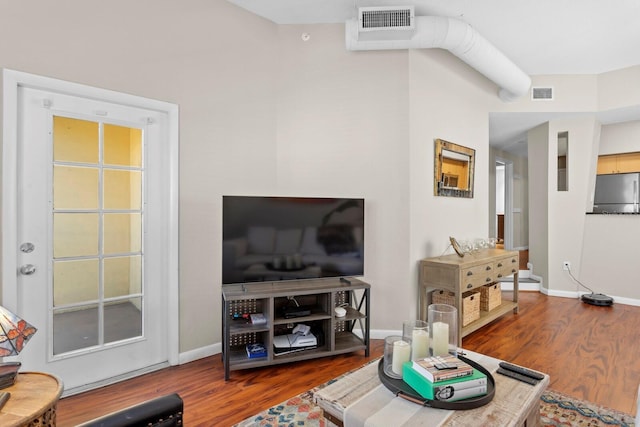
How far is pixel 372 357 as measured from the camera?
2.79 metres

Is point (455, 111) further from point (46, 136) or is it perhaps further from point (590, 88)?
point (46, 136)

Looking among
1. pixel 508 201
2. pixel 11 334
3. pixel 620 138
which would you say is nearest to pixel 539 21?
pixel 620 138

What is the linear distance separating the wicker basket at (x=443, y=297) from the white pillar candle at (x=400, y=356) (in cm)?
183

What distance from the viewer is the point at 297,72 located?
3184 millimetres

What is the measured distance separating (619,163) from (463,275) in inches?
164

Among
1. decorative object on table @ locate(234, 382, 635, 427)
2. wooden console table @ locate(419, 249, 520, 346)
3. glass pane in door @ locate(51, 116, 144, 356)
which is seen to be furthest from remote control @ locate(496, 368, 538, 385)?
glass pane in door @ locate(51, 116, 144, 356)

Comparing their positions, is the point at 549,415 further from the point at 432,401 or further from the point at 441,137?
the point at 441,137

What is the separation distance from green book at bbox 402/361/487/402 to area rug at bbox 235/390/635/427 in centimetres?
70

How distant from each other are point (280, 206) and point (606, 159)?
547 centimetres

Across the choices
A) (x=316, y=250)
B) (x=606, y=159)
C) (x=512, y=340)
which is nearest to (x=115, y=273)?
(x=316, y=250)

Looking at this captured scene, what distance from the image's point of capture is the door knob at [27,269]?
2.02m

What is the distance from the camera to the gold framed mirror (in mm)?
3482

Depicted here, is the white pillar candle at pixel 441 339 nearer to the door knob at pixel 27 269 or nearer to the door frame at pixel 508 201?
the door knob at pixel 27 269

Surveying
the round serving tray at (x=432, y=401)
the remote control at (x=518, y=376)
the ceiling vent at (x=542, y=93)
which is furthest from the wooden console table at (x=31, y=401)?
the ceiling vent at (x=542, y=93)
